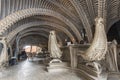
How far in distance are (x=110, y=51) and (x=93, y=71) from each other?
1.21 m

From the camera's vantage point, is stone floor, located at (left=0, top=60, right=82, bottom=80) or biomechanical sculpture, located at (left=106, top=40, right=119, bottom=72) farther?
biomechanical sculpture, located at (left=106, top=40, right=119, bottom=72)

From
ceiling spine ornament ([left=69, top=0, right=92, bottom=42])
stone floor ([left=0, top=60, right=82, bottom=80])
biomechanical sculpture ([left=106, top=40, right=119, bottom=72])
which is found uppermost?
ceiling spine ornament ([left=69, top=0, right=92, bottom=42])

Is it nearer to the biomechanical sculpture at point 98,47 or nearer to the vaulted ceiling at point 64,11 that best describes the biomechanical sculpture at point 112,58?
the biomechanical sculpture at point 98,47

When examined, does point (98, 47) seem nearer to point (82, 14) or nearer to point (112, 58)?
point (112, 58)

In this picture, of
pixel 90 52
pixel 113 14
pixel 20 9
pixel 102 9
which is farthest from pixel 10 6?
pixel 113 14

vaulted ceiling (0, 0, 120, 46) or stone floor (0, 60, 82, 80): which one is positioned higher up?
vaulted ceiling (0, 0, 120, 46)

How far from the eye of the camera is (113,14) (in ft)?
29.5

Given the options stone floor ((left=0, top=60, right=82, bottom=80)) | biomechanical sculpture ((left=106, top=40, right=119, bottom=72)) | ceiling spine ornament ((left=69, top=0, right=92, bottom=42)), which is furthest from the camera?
ceiling spine ornament ((left=69, top=0, right=92, bottom=42))

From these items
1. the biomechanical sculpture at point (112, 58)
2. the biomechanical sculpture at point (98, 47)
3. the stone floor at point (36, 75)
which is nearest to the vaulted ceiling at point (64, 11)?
the stone floor at point (36, 75)

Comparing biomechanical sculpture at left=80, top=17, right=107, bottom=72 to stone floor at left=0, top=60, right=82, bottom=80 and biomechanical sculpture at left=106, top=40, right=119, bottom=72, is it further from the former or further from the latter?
biomechanical sculpture at left=106, top=40, right=119, bottom=72

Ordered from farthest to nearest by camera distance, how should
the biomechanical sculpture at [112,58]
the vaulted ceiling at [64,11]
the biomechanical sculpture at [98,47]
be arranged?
the vaulted ceiling at [64,11]
the biomechanical sculpture at [112,58]
the biomechanical sculpture at [98,47]

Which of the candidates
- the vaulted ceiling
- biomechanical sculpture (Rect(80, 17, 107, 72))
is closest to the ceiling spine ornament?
the vaulted ceiling

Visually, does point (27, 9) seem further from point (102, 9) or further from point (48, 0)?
point (102, 9)

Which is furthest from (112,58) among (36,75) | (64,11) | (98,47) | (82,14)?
(64,11)
